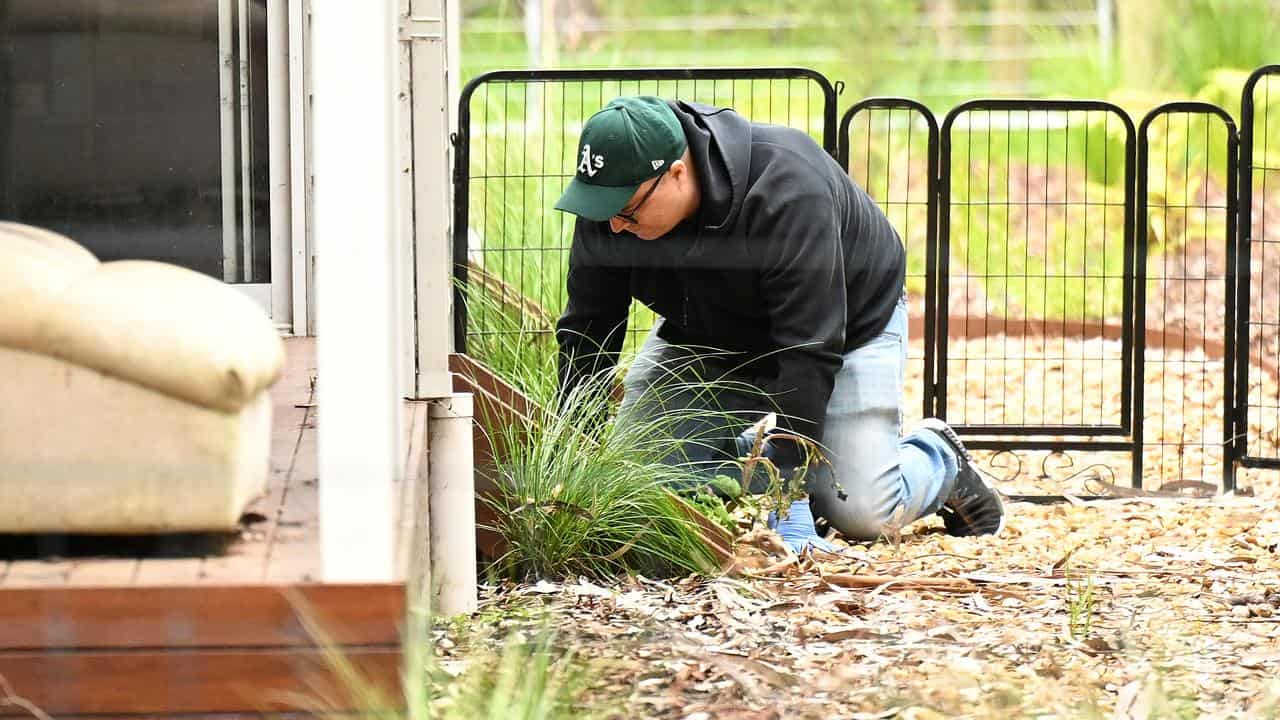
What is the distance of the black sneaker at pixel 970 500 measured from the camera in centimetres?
354

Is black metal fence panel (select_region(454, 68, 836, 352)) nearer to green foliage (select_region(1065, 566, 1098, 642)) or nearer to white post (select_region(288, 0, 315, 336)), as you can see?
white post (select_region(288, 0, 315, 336))

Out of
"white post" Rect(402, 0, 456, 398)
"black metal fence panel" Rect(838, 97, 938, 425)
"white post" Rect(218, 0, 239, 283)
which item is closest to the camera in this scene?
"white post" Rect(402, 0, 456, 398)

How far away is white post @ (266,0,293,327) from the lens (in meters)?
3.36

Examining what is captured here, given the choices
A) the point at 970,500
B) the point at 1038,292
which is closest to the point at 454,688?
the point at 970,500

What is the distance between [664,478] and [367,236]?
56.2 inches

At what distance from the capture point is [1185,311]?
16.3 feet

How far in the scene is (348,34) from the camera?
1572mm

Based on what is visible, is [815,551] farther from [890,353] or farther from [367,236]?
[367,236]

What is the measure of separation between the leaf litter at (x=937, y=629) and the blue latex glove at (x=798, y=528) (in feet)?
0.13

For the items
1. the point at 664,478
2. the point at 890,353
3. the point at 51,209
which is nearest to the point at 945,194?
the point at 890,353

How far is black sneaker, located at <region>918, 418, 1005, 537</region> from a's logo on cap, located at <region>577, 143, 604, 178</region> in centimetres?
110

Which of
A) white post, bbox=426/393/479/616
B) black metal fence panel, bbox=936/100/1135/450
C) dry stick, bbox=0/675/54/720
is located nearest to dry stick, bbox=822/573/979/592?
white post, bbox=426/393/479/616

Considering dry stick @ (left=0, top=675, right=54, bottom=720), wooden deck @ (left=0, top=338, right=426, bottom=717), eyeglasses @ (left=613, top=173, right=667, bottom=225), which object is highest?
eyeglasses @ (left=613, top=173, right=667, bottom=225)

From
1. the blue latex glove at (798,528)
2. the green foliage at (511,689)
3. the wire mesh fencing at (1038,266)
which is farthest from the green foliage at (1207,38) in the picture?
the green foliage at (511,689)
